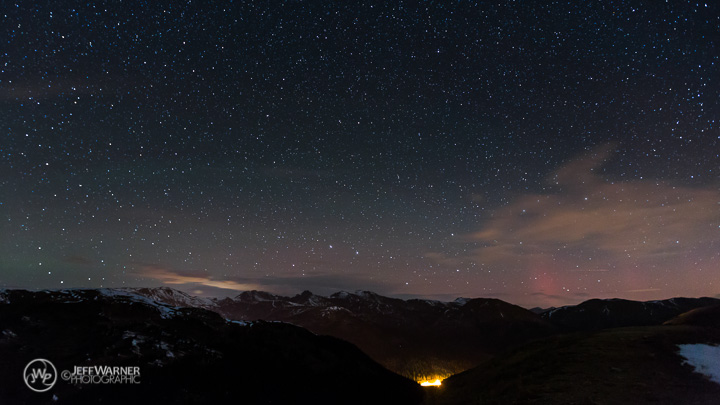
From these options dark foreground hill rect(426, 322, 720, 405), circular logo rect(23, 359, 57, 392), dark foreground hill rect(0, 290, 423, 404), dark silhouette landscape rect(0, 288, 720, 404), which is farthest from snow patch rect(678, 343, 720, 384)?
circular logo rect(23, 359, 57, 392)

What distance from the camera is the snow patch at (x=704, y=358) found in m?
29.0

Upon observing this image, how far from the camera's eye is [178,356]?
6956cm

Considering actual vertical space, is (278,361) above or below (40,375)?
above

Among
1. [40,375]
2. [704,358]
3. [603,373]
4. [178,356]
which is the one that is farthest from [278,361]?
[704,358]

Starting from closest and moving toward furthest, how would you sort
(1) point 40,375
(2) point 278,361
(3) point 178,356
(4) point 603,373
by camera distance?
(4) point 603,373 < (1) point 40,375 < (3) point 178,356 < (2) point 278,361

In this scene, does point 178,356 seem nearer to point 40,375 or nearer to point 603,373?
point 40,375

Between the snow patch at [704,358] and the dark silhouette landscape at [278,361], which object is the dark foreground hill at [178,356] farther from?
the snow patch at [704,358]

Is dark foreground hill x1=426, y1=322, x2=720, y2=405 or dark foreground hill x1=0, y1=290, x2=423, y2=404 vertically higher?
dark foreground hill x1=426, y1=322, x2=720, y2=405

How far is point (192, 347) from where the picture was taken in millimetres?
75125

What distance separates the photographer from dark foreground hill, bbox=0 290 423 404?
56562mm

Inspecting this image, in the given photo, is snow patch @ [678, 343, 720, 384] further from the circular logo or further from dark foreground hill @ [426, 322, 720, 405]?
the circular logo

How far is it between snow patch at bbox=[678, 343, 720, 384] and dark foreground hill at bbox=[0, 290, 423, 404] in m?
44.4

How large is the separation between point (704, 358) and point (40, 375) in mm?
94386

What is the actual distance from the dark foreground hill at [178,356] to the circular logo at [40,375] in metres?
1.01
